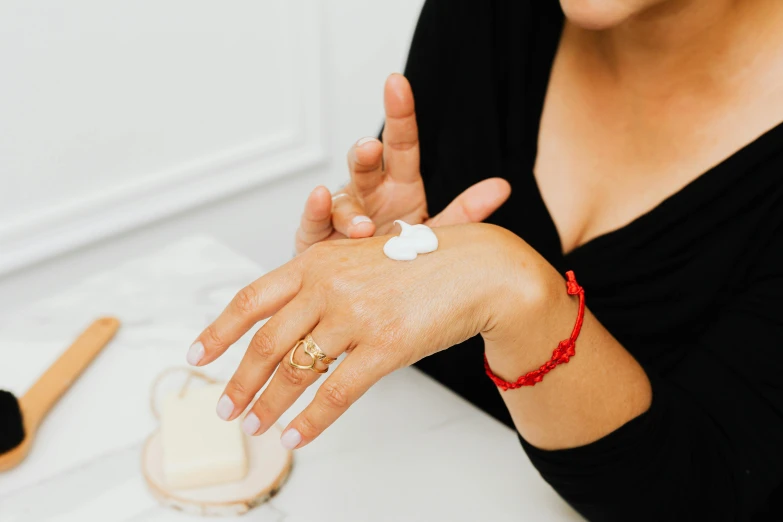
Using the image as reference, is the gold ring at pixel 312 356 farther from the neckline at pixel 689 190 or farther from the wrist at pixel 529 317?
the neckline at pixel 689 190

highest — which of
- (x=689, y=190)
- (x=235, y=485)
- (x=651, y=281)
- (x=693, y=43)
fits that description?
(x=693, y=43)

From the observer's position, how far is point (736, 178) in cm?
74

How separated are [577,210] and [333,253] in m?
0.38

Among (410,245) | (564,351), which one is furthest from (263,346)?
(564,351)

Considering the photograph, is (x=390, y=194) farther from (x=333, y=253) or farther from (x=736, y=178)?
(x=736, y=178)

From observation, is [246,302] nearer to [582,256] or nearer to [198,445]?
[198,445]

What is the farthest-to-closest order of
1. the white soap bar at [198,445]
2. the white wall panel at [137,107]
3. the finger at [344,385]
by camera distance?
the white wall panel at [137,107], the white soap bar at [198,445], the finger at [344,385]

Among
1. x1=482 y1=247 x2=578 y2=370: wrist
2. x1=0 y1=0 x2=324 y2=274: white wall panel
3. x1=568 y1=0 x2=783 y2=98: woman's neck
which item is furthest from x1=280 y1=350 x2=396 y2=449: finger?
x1=0 y1=0 x2=324 y2=274: white wall panel

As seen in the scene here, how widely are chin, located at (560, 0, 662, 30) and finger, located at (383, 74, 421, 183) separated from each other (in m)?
0.18

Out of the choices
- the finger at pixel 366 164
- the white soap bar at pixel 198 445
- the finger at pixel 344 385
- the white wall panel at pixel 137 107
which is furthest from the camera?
the white wall panel at pixel 137 107

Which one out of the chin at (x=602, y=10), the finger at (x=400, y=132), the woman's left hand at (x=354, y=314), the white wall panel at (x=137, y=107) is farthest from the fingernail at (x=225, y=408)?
the white wall panel at (x=137, y=107)

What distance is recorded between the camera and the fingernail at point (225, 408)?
570 mm

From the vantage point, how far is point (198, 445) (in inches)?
25.6

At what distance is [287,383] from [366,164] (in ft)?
0.96
